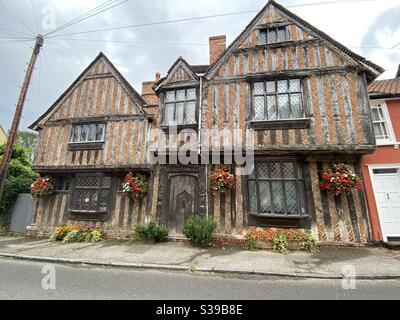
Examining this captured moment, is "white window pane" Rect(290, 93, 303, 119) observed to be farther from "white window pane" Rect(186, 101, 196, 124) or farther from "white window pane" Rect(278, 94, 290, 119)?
"white window pane" Rect(186, 101, 196, 124)

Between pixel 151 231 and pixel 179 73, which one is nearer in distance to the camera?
pixel 151 231

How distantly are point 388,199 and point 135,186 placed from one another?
29.0 feet

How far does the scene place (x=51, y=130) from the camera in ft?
30.6

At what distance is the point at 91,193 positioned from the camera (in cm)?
827

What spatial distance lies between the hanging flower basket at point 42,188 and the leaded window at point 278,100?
912 centimetres

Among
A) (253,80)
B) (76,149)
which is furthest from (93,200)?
(253,80)

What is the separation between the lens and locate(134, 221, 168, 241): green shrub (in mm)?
6660

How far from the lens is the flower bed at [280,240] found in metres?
5.61

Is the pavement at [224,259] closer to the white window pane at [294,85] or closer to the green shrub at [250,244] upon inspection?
the green shrub at [250,244]

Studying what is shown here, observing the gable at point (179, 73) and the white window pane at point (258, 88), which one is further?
the gable at point (179, 73)

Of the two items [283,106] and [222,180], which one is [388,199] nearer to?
[283,106]

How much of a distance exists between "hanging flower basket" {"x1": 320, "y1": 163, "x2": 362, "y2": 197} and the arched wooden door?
4.30 metres

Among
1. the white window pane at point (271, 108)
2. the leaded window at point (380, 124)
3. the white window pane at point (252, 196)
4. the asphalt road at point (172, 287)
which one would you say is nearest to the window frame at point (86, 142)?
the asphalt road at point (172, 287)

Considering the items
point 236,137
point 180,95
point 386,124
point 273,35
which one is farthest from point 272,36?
point 386,124
